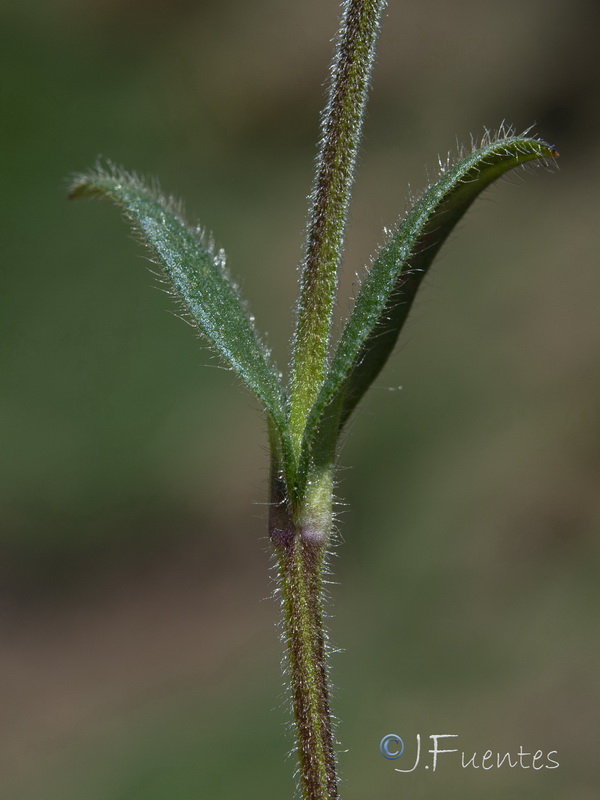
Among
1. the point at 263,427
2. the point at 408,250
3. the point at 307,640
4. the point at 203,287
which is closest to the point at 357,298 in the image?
the point at 408,250

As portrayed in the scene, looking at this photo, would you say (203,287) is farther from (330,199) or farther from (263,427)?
(263,427)

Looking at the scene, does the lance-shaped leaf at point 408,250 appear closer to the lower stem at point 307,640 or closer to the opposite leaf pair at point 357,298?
the opposite leaf pair at point 357,298

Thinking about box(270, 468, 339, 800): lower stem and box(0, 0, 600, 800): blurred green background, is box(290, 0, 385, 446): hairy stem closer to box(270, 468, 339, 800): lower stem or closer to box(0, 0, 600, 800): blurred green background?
box(270, 468, 339, 800): lower stem

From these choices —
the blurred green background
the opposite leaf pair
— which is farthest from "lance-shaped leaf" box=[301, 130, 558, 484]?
the blurred green background

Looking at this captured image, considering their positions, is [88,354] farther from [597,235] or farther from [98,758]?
[597,235]

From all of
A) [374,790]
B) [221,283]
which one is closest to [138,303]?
[374,790]

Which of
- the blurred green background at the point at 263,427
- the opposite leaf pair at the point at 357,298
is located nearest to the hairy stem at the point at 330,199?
the opposite leaf pair at the point at 357,298
